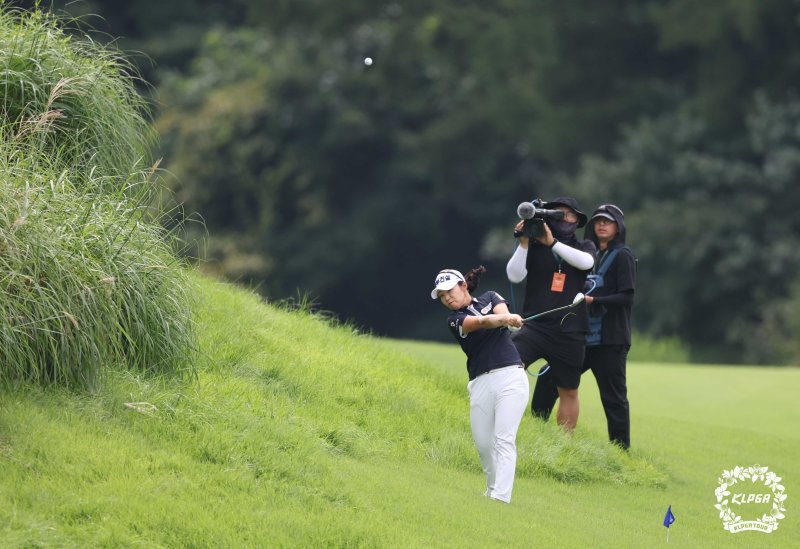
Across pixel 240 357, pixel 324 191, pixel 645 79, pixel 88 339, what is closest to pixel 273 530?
pixel 88 339

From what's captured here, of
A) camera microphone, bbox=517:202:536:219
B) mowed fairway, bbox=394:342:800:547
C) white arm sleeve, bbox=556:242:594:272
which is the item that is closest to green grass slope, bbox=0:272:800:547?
mowed fairway, bbox=394:342:800:547

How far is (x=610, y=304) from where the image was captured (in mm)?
10773

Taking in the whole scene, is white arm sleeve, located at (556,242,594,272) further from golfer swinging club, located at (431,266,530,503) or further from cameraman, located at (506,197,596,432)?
golfer swinging club, located at (431,266,530,503)

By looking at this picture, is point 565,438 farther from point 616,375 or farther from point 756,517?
point 756,517

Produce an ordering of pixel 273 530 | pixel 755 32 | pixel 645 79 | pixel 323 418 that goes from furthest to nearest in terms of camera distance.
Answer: pixel 645 79
pixel 755 32
pixel 323 418
pixel 273 530

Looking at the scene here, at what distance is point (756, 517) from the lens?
10.2 meters

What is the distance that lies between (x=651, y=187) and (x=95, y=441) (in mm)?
25415

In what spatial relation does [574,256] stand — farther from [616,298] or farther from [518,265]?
[616,298]

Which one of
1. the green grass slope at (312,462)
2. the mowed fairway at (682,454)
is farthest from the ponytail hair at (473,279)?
the mowed fairway at (682,454)

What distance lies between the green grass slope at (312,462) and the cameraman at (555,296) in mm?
617

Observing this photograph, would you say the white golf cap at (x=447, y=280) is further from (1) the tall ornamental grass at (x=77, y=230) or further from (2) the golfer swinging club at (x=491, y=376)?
(1) the tall ornamental grass at (x=77, y=230)

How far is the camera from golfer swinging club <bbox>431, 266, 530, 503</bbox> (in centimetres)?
871

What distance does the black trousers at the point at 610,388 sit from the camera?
1094cm

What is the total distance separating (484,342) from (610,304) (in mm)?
2159
